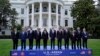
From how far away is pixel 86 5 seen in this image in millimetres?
63094

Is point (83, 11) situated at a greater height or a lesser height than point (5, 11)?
lesser

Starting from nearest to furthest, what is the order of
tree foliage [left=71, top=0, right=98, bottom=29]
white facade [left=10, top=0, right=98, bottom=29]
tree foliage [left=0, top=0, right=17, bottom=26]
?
1. tree foliage [left=71, top=0, right=98, bottom=29]
2. tree foliage [left=0, top=0, right=17, bottom=26]
3. white facade [left=10, top=0, right=98, bottom=29]

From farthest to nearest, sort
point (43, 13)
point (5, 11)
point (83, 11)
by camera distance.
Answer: point (43, 13)
point (5, 11)
point (83, 11)

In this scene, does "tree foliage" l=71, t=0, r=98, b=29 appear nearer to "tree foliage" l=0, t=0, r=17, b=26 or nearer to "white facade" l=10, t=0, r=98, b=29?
"white facade" l=10, t=0, r=98, b=29

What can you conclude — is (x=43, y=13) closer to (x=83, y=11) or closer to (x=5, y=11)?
(x=5, y=11)

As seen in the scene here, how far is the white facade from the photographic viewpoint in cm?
6775

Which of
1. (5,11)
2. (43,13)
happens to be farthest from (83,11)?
(5,11)

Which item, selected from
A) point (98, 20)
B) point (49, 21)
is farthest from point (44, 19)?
point (98, 20)

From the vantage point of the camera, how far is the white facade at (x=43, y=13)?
67.8m

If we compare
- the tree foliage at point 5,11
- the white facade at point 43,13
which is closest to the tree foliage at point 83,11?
the white facade at point 43,13

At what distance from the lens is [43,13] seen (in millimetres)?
68500

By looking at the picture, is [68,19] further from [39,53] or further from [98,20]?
[39,53]

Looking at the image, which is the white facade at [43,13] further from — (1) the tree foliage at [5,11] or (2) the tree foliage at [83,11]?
(2) the tree foliage at [83,11]

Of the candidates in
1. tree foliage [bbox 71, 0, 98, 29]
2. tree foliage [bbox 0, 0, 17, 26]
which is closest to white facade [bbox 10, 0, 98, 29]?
tree foliage [bbox 0, 0, 17, 26]
